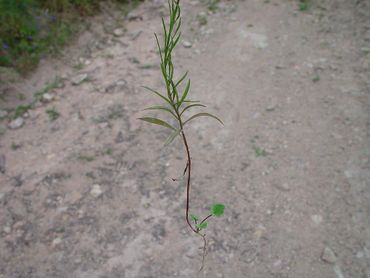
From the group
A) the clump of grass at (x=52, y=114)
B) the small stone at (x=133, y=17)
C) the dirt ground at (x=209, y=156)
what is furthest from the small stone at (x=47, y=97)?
the small stone at (x=133, y=17)

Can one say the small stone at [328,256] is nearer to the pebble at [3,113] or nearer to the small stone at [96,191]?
the small stone at [96,191]

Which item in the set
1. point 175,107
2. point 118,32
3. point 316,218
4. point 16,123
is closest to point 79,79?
point 16,123

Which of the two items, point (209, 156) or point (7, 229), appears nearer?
point (7, 229)

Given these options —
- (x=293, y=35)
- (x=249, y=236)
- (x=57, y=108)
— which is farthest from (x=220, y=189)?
(x=293, y=35)

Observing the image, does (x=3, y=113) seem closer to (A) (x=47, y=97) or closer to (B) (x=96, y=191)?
(A) (x=47, y=97)

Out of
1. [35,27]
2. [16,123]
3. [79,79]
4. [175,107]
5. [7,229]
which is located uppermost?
[175,107]

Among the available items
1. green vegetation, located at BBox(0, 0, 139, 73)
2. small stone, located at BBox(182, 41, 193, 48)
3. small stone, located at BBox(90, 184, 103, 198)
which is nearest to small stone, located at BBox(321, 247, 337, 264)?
small stone, located at BBox(90, 184, 103, 198)

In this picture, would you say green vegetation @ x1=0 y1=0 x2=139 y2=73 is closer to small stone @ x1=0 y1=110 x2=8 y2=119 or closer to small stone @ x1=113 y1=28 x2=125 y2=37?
small stone @ x1=113 y1=28 x2=125 y2=37

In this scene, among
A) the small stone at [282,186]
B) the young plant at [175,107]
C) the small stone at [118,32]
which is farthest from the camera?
the small stone at [118,32]
